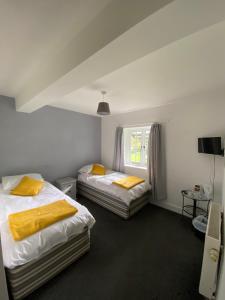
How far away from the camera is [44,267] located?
4.36 feet

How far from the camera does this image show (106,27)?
835 mm

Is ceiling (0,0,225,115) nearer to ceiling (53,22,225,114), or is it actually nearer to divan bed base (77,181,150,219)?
ceiling (53,22,225,114)

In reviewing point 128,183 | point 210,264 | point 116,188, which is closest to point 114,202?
point 116,188

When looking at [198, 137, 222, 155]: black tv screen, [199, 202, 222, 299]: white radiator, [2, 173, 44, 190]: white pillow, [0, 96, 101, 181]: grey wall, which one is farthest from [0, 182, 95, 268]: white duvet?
[198, 137, 222, 155]: black tv screen

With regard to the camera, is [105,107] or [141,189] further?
[141,189]

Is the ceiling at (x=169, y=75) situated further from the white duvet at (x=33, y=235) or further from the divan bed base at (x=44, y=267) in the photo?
the divan bed base at (x=44, y=267)

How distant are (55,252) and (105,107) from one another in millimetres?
2018

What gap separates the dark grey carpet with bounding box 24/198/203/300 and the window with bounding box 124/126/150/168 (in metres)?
1.57

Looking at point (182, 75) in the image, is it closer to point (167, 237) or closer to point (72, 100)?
point (72, 100)

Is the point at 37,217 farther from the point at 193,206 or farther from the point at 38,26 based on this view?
the point at 193,206

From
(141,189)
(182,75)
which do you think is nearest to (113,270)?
(141,189)

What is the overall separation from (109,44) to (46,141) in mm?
2733

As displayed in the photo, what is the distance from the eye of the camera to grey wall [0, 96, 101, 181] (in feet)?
8.35

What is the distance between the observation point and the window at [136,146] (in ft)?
11.2
